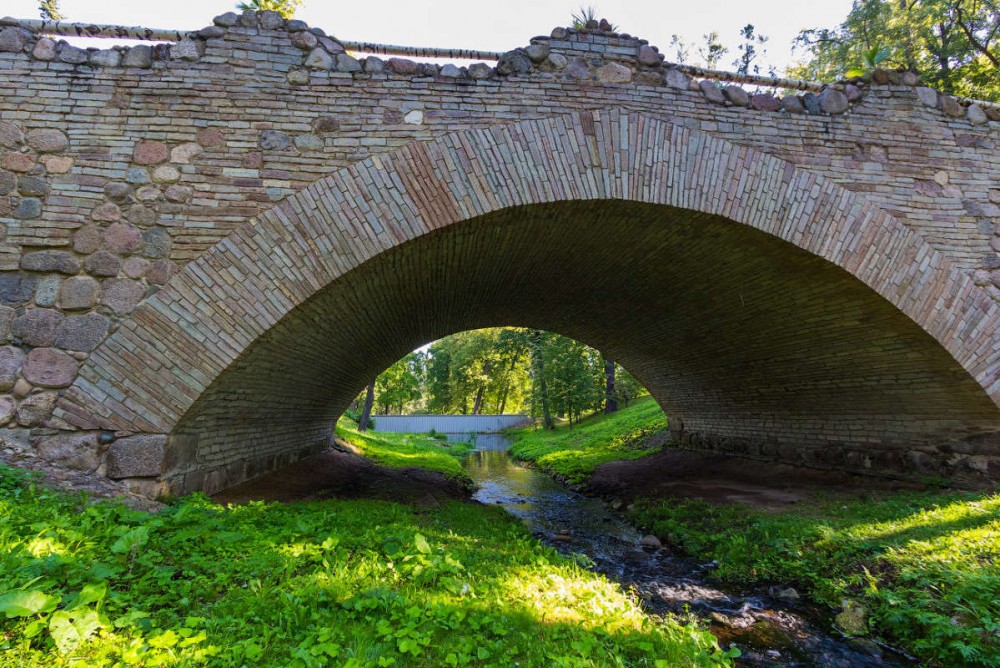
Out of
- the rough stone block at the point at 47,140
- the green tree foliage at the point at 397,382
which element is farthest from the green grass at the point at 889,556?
the green tree foliage at the point at 397,382

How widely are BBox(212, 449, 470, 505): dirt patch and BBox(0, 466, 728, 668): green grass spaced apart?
1.91 metres

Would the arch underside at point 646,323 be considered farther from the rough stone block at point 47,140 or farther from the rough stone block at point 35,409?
the rough stone block at point 47,140

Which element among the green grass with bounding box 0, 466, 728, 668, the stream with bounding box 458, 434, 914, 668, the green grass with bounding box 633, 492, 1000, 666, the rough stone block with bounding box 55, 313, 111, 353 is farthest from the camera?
the rough stone block with bounding box 55, 313, 111, 353

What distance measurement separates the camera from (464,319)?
31.7 ft

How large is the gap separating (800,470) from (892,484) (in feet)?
5.82

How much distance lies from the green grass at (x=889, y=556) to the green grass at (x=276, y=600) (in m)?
1.83

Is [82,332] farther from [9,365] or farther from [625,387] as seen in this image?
[625,387]

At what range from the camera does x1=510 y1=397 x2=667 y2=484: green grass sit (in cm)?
1369

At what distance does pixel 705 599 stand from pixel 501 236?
13.3 feet

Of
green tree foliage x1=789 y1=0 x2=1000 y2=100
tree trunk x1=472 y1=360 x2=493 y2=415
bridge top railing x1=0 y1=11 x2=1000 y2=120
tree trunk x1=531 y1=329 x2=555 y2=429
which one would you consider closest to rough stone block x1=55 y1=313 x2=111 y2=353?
bridge top railing x1=0 y1=11 x2=1000 y2=120

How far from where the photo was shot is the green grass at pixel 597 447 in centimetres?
1369

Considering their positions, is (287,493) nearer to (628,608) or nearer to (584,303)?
(628,608)

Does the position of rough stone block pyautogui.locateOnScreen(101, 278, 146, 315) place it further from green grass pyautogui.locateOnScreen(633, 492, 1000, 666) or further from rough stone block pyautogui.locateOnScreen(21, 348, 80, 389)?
green grass pyautogui.locateOnScreen(633, 492, 1000, 666)

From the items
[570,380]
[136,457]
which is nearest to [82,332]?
[136,457]
